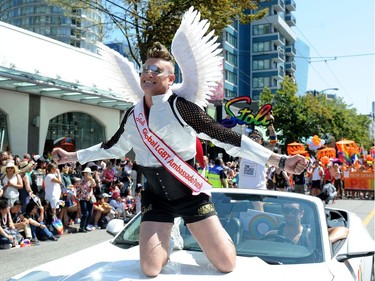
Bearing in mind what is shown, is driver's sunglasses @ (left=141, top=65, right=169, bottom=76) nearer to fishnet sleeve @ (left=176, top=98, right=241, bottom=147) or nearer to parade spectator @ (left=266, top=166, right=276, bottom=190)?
fishnet sleeve @ (left=176, top=98, right=241, bottom=147)

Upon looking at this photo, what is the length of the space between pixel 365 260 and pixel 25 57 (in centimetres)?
1466

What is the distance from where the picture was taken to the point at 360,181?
794 inches

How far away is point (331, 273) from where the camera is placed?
2801mm

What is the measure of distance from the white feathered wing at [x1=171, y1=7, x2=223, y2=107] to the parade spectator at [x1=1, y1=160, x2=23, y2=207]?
6721 mm

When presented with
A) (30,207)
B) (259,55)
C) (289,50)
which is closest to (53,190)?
(30,207)

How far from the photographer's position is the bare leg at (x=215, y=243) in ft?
9.10

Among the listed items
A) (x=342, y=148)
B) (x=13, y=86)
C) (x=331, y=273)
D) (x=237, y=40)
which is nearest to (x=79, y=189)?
(x=13, y=86)

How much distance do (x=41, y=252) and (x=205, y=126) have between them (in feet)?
19.7

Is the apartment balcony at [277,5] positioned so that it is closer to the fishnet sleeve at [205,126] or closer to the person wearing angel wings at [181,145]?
the person wearing angel wings at [181,145]

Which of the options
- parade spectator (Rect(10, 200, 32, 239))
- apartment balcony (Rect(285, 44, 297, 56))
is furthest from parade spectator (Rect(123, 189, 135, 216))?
apartment balcony (Rect(285, 44, 297, 56))

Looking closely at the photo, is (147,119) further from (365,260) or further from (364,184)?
(364,184)

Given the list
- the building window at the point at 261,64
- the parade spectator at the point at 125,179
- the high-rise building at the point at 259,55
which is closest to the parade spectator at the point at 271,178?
the parade spectator at the point at 125,179

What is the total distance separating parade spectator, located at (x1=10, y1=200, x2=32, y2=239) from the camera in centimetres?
876

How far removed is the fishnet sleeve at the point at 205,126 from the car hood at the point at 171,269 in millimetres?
764
